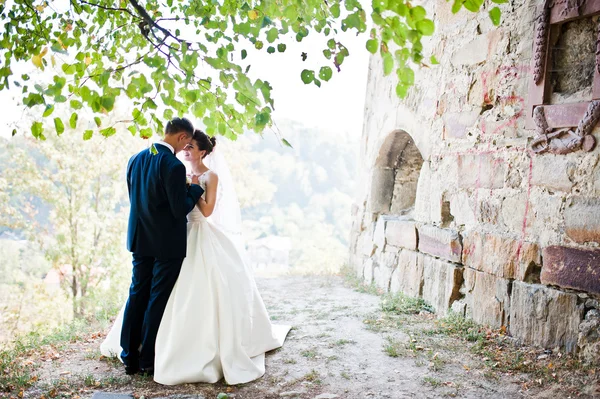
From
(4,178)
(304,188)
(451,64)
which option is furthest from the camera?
(304,188)

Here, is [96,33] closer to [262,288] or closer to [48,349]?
[48,349]

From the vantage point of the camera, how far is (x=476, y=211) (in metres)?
3.89

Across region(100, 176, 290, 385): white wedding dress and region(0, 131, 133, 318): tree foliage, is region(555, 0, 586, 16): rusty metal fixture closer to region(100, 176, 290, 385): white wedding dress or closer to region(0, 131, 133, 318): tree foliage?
region(100, 176, 290, 385): white wedding dress

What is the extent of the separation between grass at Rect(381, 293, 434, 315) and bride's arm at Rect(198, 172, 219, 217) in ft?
7.39

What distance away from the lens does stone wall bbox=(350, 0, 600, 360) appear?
2.97 meters

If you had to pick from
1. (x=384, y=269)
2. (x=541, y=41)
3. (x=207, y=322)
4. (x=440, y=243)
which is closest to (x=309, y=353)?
(x=207, y=322)

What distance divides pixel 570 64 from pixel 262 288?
4268 millimetres

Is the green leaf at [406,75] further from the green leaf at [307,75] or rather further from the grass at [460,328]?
the grass at [460,328]

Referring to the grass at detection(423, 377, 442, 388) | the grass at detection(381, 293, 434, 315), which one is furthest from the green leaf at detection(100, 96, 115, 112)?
the grass at detection(381, 293, 434, 315)

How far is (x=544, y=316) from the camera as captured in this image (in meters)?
3.09

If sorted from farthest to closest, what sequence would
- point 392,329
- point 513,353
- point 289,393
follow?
1. point 392,329
2. point 513,353
3. point 289,393

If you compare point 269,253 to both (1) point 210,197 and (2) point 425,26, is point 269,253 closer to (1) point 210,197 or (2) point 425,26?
(1) point 210,197

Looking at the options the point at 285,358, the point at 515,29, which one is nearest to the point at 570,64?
the point at 515,29

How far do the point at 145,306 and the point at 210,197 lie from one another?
0.85 meters
